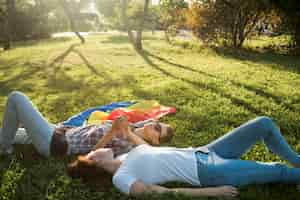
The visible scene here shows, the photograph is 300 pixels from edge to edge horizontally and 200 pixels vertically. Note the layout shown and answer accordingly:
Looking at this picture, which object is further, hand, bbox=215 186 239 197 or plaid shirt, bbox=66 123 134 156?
plaid shirt, bbox=66 123 134 156

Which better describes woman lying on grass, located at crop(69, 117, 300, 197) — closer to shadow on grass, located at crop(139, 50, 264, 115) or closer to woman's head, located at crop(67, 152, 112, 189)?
woman's head, located at crop(67, 152, 112, 189)

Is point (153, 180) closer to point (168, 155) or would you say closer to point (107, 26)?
point (168, 155)

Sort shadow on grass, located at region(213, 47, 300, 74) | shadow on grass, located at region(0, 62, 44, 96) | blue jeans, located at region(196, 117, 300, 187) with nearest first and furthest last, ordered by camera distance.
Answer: blue jeans, located at region(196, 117, 300, 187) → shadow on grass, located at region(0, 62, 44, 96) → shadow on grass, located at region(213, 47, 300, 74)

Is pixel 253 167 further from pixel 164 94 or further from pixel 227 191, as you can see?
pixel 164 94

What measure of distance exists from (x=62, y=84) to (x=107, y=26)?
4821cm

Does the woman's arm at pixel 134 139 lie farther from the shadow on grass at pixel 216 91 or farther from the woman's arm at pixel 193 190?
the shadow on grass at pixel 216 91

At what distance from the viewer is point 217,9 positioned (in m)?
16.6

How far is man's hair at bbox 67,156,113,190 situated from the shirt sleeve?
0.24m

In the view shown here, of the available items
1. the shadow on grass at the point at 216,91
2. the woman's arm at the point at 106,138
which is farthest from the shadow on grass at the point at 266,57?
the woman's arm at the point at 106,138

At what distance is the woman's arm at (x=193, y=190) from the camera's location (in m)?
3.25

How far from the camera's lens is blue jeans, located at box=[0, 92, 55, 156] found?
4238 millimetres

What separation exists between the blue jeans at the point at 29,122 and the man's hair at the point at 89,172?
31.6 inches

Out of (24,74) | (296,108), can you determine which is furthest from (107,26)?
(296,108)

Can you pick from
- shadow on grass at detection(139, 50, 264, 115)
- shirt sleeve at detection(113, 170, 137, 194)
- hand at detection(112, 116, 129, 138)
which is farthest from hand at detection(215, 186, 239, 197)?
shadow on grass at detection(139, 50, 264, 115)
